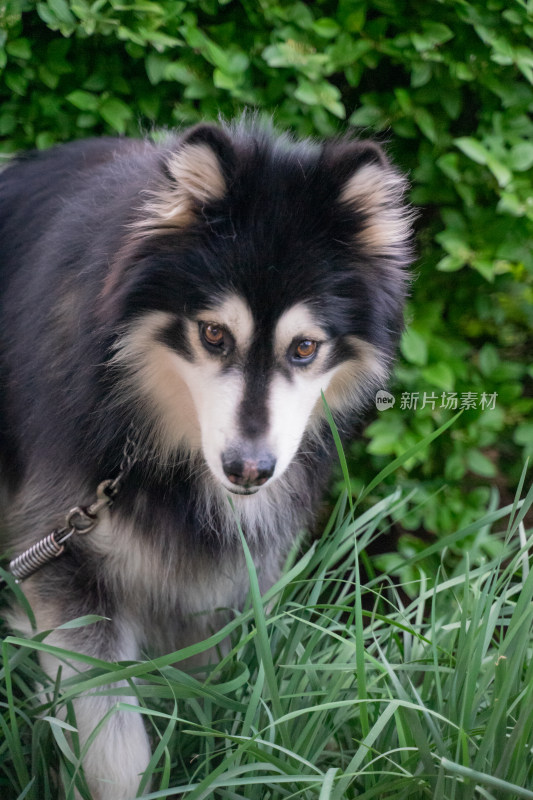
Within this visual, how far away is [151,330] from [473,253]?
5.18 feet

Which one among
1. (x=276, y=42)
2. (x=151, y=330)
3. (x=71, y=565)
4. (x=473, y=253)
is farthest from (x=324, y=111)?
(x=71, y=565)

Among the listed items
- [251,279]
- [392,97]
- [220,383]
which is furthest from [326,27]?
[220,383]

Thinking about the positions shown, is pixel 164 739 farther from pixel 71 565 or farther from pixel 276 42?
pixel 276 42

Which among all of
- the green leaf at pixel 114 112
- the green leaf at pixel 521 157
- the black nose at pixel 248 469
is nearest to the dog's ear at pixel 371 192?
the black nose at pixel 248 469

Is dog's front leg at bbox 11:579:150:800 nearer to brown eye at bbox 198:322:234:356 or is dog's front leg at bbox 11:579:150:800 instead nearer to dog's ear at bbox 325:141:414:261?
brown eye at bbox 198:322:234:356

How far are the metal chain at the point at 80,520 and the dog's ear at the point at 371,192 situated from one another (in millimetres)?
862

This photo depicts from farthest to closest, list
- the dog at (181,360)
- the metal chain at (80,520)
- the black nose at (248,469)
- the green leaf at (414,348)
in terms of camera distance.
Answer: the green leaf at (414,348) → the metal chain at (80,520) → the dog at (181,360) → the black nose at (248,469)

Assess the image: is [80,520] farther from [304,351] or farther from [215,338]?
[304,351]

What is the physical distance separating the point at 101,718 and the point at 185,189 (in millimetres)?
1434

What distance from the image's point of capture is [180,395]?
7.91 feet

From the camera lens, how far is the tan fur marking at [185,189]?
6.97 feet

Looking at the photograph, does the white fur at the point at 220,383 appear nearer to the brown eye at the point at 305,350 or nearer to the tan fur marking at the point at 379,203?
the brown eye at the point at 305,350

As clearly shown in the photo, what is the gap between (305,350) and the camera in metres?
2.25

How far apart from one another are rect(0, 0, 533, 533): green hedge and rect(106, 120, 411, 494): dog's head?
939mm
